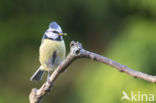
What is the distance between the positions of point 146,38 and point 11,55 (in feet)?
3.23

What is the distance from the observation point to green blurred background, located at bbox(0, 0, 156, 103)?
2.02 m

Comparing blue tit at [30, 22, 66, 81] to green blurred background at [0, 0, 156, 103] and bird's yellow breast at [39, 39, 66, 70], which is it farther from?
green blurred background at [0, 0, 156, 103]

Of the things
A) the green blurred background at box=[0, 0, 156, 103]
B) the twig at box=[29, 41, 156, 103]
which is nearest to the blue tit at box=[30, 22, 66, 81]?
the twig at box=[29, 41, 156, 103]

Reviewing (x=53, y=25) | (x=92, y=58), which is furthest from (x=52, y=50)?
(x=92, y=58)

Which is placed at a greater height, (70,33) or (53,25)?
(53,25)

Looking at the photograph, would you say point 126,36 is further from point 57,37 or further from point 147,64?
point 57,37

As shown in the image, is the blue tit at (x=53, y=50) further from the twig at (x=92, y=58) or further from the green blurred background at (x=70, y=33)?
the green blurred background at (x=70, y=33)

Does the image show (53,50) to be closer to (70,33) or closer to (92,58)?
(92,58)

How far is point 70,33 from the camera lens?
2281mm

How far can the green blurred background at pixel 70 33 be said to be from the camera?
2.02 meters

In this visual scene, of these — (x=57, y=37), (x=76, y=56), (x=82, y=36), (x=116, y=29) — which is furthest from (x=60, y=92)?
(x=76, y=56)

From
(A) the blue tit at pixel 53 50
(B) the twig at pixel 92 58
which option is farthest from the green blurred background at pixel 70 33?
(B) the twig at pixel 92 58

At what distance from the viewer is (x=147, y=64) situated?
187 cm

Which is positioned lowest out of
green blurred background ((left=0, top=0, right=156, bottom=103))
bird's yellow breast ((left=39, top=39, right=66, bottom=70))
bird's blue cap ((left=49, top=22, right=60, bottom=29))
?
green blurred background ((left=0, top=0, right=156, bottom=103))
